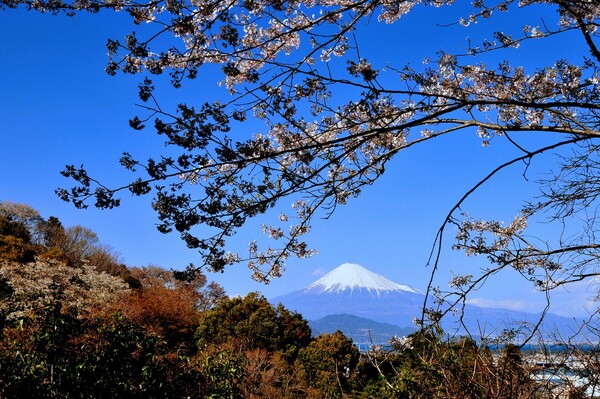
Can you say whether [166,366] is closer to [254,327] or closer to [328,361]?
[328,361]

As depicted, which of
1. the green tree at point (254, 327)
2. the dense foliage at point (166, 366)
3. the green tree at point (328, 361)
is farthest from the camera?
the green tree at point (254, 327)

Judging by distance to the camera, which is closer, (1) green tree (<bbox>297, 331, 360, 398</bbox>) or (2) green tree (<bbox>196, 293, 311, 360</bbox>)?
(1) green tree (<bbox>297, 331, 360, 398</bbox>)

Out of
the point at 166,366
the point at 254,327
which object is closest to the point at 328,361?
the point at 254,327

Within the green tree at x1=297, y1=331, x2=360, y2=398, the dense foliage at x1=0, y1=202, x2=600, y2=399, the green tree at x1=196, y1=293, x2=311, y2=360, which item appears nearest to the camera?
the dense foliage at x1=0, y1=202, x2=600, y2=399

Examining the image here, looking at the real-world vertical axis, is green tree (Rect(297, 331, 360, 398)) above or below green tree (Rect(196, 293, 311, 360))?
below

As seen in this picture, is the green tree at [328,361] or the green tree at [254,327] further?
the green tree at [254,327]

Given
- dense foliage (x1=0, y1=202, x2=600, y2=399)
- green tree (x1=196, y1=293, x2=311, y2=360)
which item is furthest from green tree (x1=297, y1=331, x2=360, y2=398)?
green tree (x1=196, y1=293, x2=311, y2=360)

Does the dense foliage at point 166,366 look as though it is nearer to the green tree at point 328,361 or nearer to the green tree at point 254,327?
the green tree at point 328,361

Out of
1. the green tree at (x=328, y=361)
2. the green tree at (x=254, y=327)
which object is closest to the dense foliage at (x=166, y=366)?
the green tree at (x=328, y=361)

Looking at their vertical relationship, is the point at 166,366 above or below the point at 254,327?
Answer: below

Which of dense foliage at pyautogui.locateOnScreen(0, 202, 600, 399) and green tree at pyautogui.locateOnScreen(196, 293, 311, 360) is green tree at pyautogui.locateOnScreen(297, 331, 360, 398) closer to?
dense foliage at pyautogui.locateOnScreen(0, 202, 600, 399)

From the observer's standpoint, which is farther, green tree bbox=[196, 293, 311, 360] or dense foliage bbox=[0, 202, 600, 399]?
green tree bbox=[196, 293, 311, 360]

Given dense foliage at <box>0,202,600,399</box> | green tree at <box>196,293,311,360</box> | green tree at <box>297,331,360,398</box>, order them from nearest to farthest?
dense foliage at <box>0,202,600,399</box>
green tree at <box>297,331,360,398</box>
green tree at <box>196,293,311,360</box>

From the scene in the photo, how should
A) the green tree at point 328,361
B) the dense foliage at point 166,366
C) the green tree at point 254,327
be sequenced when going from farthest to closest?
the green tree at point 254,327 < the green tree at point 328,361 < the dense foliage at point 166,366
